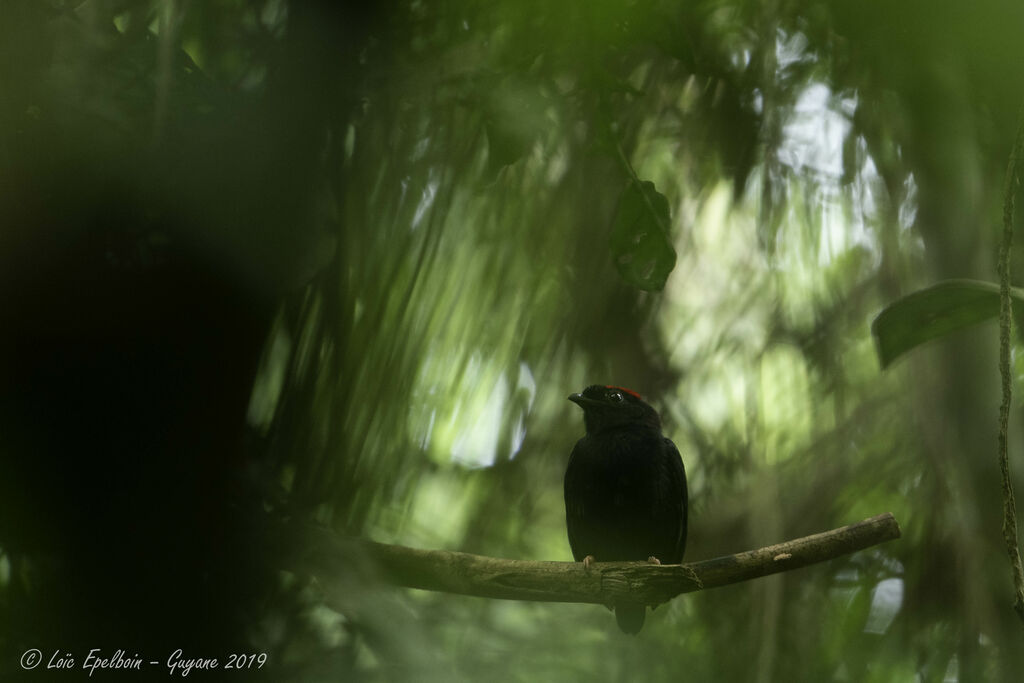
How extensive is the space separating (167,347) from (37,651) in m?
0.29

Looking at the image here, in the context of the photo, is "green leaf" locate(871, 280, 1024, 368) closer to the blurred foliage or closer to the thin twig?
the thin twig

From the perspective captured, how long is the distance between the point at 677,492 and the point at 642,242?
0.91 meters

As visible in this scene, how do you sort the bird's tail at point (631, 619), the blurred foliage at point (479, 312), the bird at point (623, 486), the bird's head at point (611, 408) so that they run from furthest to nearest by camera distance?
the bird at point (623, 486), the bird's head at point (611, 408), the bird's tail at point (631, 619), the blurred foliage at point (479, 312)

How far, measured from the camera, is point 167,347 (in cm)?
68

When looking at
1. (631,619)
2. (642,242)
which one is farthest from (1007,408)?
(631,619)

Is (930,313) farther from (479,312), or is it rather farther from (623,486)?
(623,486)

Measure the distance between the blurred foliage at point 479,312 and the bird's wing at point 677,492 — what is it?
5.4 inches

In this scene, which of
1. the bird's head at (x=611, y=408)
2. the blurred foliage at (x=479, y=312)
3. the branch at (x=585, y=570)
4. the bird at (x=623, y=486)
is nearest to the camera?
the blurred foliage at (x=479, y=312)

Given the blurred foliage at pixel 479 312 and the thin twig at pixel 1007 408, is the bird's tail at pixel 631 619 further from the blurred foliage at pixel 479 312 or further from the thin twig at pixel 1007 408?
the thin twig at pixel 1007 408

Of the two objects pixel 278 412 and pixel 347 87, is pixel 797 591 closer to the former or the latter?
pixel 278 412

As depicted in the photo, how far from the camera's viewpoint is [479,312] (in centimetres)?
102

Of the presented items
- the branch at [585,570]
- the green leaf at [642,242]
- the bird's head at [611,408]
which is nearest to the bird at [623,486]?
the bird's head at [611,408]

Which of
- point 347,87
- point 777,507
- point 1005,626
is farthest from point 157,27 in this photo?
point 1005,626

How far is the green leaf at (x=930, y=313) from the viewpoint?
2.99ft
